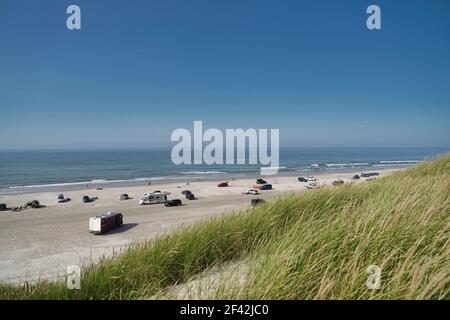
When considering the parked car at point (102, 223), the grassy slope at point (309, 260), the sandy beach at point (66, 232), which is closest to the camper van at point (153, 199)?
the sandy beach at point (66, 232)

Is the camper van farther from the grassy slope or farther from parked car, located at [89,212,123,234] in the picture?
the grassy slope

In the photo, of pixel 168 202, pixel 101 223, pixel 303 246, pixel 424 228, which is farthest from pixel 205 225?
pixel 168 202

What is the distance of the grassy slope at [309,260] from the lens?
243 cm

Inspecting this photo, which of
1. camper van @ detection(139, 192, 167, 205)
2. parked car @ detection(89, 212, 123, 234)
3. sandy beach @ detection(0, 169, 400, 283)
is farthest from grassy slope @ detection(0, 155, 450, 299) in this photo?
camper van @ detection(139, 192, 167, 205)

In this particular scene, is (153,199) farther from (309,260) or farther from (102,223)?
(309,260)

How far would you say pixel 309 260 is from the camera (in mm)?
2865

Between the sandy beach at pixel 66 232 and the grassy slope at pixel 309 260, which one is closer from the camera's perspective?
the grassy slope at pixel 309 260

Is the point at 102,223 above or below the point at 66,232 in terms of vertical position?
above

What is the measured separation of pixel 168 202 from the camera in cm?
2688

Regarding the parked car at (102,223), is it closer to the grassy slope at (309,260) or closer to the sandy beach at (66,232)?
the sandy beach at (66,232)

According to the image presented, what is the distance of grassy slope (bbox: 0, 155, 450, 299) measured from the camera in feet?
7.97

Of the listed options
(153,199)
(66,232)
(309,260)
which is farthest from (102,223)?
(309,260)
